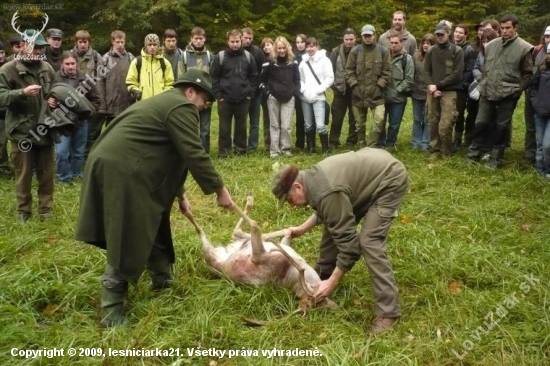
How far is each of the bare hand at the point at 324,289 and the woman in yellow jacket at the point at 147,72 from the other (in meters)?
5.16

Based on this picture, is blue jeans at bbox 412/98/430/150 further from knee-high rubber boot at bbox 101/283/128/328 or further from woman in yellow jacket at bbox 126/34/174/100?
knee-high rubber boot at bbox 101/283/128/328

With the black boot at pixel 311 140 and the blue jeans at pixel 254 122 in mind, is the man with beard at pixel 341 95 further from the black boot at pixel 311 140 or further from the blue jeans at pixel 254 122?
the blue jeans at pixel 254 122

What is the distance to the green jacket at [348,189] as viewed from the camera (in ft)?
12.5

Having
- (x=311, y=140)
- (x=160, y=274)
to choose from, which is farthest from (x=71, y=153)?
(x=160, y=274)

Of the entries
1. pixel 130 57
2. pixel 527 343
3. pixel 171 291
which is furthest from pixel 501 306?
pixel 130 57

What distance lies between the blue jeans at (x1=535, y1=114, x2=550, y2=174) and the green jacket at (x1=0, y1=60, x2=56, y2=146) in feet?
21.3

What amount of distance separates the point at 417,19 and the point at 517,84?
12.8 m

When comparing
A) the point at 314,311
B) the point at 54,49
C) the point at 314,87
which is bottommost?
the point at 314,311

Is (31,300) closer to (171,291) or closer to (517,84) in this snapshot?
(171,291)

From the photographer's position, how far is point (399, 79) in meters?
9.20

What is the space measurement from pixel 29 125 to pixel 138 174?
2979mm

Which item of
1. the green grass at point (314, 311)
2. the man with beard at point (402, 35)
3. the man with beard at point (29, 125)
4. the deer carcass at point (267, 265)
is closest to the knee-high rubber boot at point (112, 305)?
the green grass at point (314, 311)

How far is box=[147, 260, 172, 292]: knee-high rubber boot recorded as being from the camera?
15.0ft

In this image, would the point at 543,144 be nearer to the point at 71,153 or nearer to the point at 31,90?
the point at 31,90
